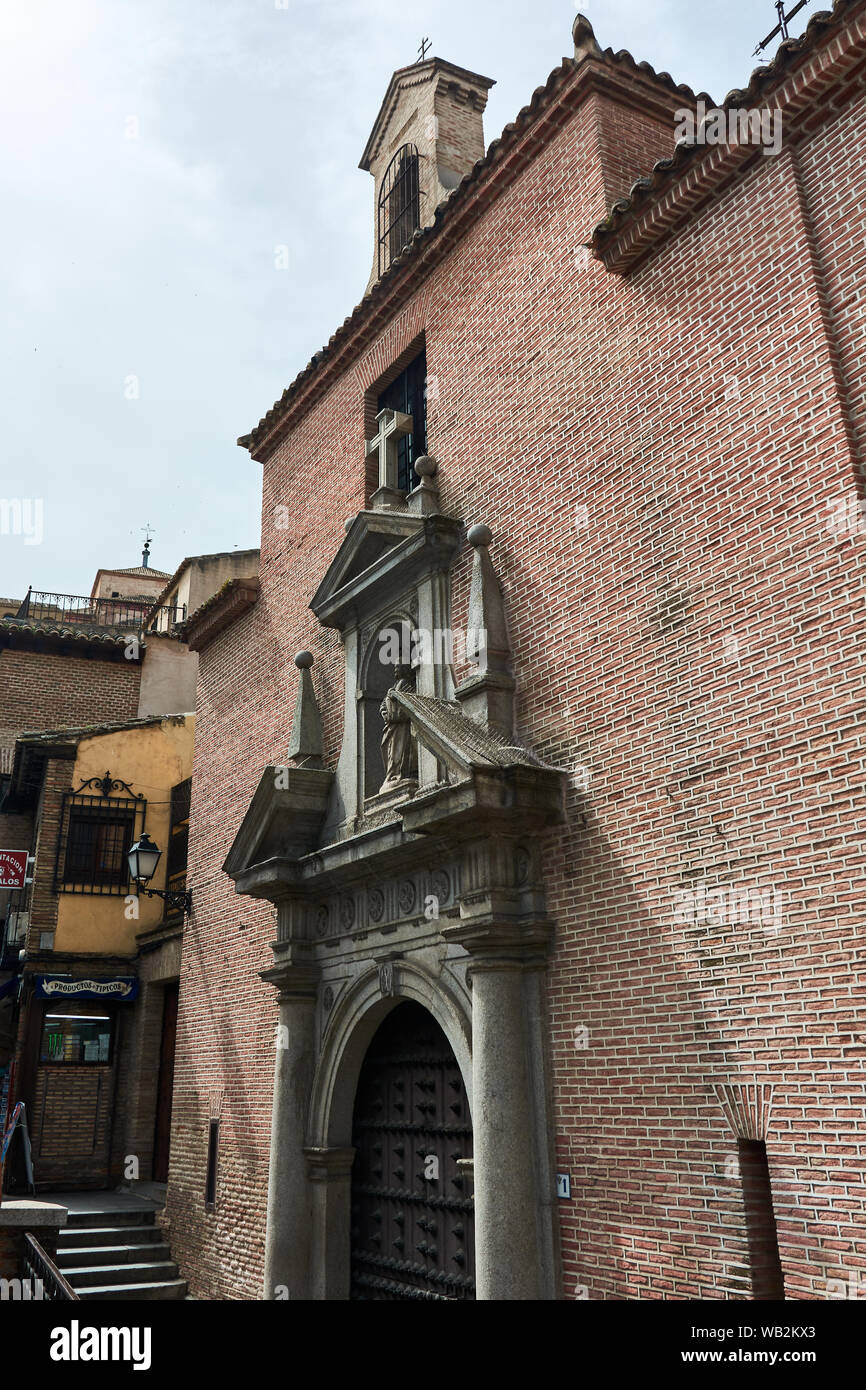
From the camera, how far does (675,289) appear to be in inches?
252

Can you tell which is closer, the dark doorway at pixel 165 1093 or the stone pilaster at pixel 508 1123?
the stone pilaster at pixel 508 1123

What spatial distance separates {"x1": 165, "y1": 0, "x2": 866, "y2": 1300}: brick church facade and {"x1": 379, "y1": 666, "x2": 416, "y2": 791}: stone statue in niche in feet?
0.12

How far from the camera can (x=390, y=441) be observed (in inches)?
376

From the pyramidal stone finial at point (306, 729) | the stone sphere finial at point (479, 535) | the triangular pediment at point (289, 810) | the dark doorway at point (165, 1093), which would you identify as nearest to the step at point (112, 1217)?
the dark doorway at point (165, 1093)

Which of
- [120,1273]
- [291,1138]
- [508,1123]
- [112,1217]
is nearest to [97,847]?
[112,1217]

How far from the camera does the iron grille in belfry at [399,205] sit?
11312 mm

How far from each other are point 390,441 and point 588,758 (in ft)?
14.1

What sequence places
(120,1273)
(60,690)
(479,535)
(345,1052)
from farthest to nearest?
(60,690)
(120,1273)
(345,1052)
(479,535)

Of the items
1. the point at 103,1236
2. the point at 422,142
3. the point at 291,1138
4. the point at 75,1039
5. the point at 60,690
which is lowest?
the point at 103,1236

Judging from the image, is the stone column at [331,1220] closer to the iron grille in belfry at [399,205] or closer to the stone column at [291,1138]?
the stone column at [291,1138]

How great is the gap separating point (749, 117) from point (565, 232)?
1.76 meters

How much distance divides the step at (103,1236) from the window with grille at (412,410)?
8599 mm

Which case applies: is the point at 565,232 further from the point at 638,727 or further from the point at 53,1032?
the point at 53,1032

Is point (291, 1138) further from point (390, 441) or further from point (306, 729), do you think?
point (390, 441)
